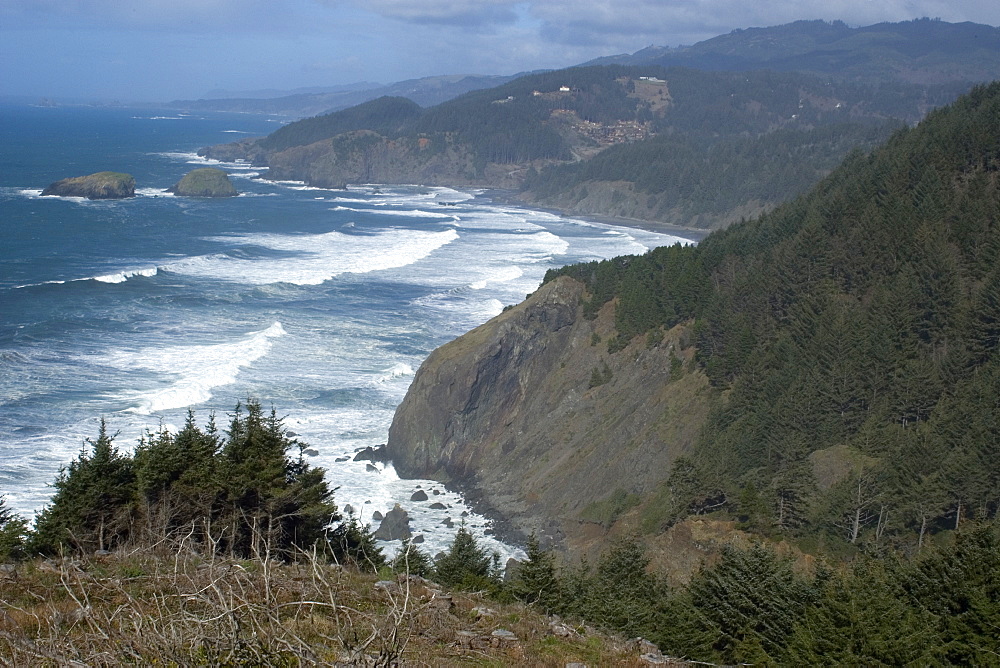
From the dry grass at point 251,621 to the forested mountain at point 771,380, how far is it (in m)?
14.6

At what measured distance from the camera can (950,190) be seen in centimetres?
4222

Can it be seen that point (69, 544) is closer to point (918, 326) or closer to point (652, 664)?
point (652, 664)

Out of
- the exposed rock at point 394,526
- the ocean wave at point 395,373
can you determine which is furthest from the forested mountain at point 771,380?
the ocean wave at point 395,373

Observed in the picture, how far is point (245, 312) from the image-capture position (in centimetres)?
6209

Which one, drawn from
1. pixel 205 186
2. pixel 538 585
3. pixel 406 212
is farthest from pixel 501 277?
pixel 205 186

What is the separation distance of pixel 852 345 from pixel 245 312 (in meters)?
43.1

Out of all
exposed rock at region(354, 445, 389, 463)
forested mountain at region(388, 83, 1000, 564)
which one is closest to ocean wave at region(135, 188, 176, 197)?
forested mountain at region(388, 83, 1000, 564)

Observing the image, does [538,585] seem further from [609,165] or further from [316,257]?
[609,165]

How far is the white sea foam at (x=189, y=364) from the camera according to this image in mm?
43188

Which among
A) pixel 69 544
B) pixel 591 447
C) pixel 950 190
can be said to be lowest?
pixel 591 447

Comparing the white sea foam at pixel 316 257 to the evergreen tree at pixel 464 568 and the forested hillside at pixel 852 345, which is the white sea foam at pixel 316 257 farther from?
the evergreen tree at pixel 464 568

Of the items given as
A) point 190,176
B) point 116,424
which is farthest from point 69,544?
point 190,176

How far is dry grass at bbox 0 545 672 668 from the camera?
568 centimetres

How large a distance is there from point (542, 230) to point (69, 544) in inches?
3908
